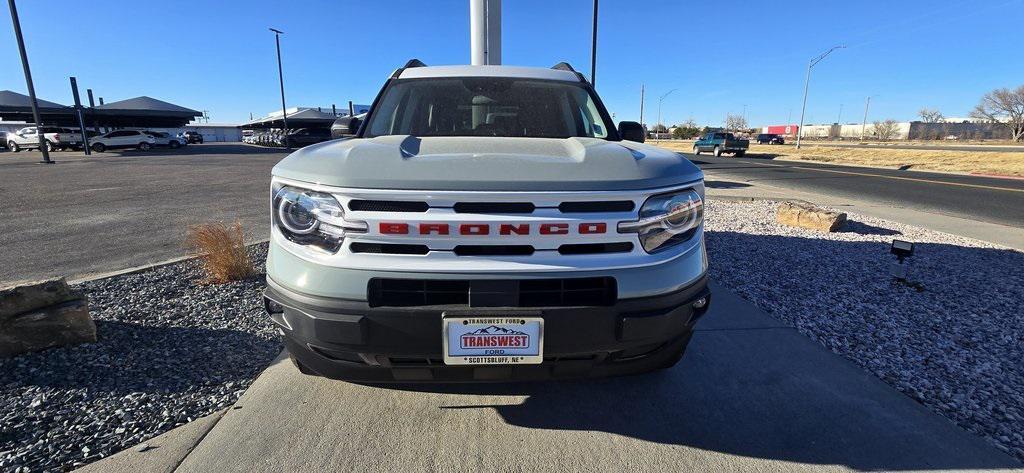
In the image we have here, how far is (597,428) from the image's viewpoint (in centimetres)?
222

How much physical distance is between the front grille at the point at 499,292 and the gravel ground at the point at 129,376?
1411mm

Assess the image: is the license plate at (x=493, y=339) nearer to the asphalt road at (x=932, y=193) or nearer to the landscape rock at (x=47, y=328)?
the landscape rock at (x=47, y=328)

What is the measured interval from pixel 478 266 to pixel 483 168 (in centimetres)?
37

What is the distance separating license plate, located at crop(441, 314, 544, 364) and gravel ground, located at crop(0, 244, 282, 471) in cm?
152

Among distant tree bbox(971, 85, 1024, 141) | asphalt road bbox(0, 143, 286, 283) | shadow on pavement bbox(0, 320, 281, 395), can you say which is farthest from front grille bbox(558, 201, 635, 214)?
distant tree bbox(971, 85, 1024, 141)

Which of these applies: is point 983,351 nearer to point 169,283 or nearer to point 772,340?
point 772,340

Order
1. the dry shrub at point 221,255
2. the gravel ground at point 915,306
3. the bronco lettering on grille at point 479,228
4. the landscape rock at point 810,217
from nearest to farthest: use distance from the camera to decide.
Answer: the bronco lettering on grille at point 479,228
the gravel ground at point 915,306
the dry shrub at point 221,255
the landscape rock at point 810,217

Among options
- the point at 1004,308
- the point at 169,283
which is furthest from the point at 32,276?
the point at 1004,308

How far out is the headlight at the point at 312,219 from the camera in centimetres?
174

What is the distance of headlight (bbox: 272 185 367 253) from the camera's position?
5.69 feet

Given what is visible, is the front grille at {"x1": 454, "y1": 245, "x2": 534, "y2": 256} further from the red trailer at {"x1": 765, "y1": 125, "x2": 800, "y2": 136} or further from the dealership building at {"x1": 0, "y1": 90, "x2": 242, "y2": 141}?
the red trailer at {"x1": 765, "y1": 125, "x2": 800, "y2": 136}

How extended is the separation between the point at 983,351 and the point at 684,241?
2.56 meters

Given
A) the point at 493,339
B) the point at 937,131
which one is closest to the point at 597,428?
the point at 493,339

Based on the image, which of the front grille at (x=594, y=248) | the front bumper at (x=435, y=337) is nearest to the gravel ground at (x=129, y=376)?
the front bumper at (x=435, y=337)
